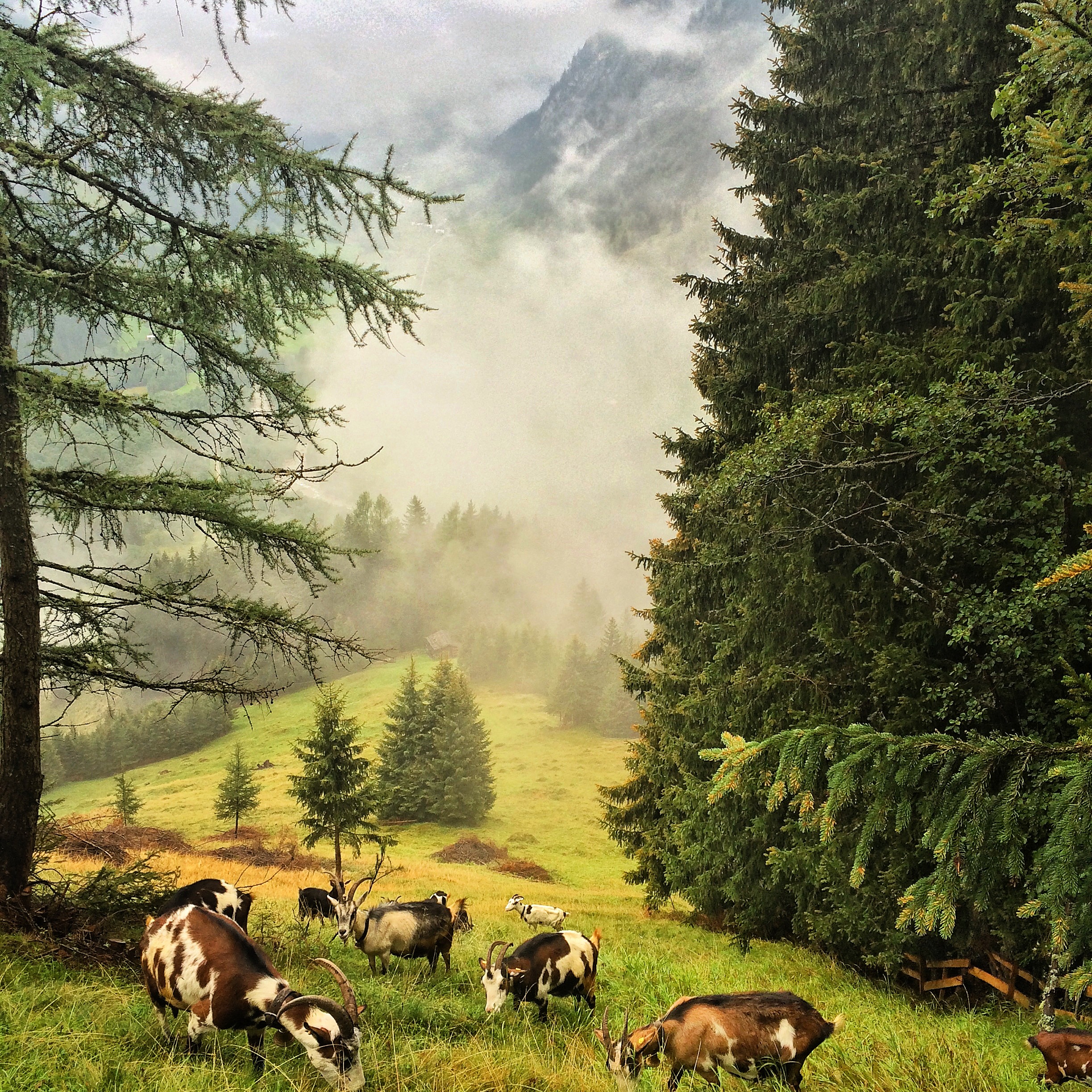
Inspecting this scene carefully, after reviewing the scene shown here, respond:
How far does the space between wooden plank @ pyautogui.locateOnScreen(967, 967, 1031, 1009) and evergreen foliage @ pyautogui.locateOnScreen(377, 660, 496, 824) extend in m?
41.3

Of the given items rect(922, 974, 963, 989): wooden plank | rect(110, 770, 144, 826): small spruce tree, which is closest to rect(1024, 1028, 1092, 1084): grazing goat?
rect(922, 974, 963, 989): wooden plank

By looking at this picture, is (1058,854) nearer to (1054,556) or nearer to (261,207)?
(1054,556)

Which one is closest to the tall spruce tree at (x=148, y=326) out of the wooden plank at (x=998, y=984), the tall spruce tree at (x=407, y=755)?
the wooden plank at (x=998, y=984)

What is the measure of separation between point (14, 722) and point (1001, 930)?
37.2ft

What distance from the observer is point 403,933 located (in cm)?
733

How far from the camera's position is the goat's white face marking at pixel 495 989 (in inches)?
228

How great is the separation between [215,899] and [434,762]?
43.9 meters

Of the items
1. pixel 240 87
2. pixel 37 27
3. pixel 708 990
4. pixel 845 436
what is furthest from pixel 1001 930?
pixel 37 27

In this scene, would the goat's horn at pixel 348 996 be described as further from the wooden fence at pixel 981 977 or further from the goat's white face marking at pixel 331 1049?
the wooden fence at pixel 981 977

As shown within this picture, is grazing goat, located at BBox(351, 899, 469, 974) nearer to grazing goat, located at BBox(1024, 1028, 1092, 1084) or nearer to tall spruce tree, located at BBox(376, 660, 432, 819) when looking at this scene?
grazing goat, located at BBox(1024, 1028, 1092, 1084)

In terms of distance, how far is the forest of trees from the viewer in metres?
3.78

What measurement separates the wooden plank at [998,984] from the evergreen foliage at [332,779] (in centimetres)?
1893

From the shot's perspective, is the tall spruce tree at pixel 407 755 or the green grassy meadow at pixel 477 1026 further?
the tall spruce tree at pixel 407 755

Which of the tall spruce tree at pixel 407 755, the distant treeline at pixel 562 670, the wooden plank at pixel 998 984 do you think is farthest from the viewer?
the distant treeline at pixel 562 670
